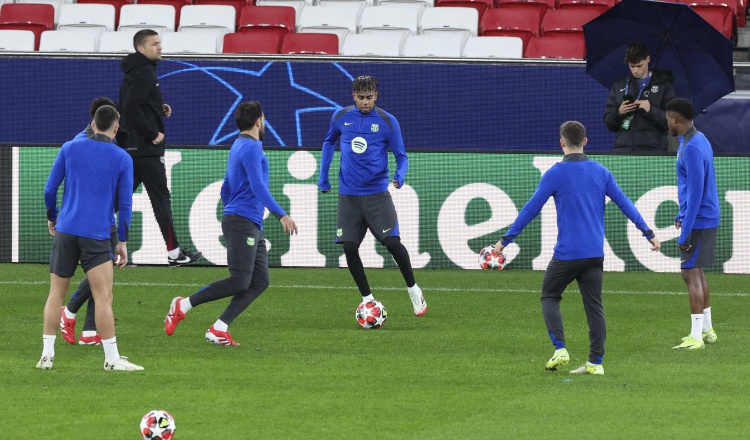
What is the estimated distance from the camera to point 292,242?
17.3 metres

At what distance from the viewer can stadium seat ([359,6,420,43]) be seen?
21.0 meters

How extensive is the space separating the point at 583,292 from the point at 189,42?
1209 cm

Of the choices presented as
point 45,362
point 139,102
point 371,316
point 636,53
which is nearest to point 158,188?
point 139,102

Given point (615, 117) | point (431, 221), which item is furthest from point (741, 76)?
Result: point (431, 221)

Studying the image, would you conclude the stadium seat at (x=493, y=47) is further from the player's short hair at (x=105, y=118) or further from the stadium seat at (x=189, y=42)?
the player's short hair at (x=105, y=118)

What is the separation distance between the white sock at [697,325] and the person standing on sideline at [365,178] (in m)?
2.78

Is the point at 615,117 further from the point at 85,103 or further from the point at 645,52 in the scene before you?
the point at 85,103

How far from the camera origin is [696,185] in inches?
437

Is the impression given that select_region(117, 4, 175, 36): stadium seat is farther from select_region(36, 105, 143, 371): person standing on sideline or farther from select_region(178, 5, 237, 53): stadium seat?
select_region(36, 105, 143, 371): person standing on sideline

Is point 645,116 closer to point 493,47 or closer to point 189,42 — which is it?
point 493,47

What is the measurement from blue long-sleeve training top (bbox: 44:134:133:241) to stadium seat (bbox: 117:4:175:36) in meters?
12.0

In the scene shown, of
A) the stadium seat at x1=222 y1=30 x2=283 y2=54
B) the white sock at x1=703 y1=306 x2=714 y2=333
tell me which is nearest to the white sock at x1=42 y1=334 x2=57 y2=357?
the white sock at x1=703 y1=306 x2=714 y2=333

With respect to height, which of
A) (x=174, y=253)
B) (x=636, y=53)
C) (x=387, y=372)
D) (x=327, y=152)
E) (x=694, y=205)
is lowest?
(x=387, y=372)

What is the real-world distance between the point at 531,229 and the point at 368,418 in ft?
28.9
